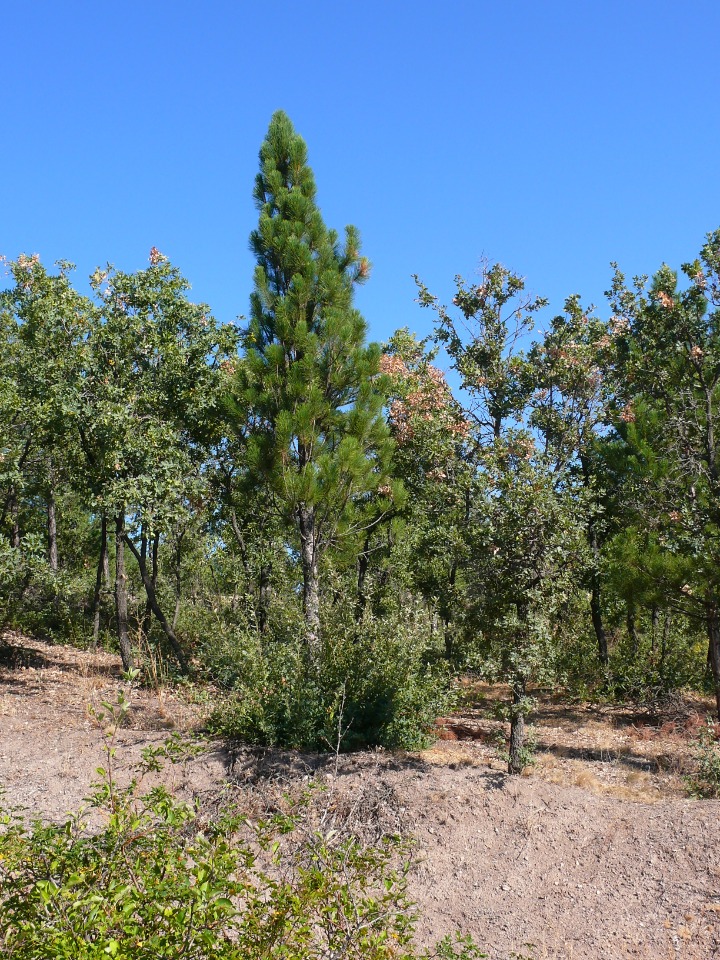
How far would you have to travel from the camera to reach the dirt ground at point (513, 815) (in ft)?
20.3

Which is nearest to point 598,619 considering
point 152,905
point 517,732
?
point 517,732

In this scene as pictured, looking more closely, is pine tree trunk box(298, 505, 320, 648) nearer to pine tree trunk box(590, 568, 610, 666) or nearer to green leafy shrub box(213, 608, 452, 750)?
green leafy shrub box(213, 608, 452, 750)

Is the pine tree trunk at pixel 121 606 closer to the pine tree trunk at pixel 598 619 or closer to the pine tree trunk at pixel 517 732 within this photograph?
the pine tree trunk at pixel 517 732

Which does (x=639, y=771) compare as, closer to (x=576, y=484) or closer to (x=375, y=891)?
(x=576, y=484)

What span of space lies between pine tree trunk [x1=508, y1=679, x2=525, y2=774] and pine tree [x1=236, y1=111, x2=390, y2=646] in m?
3.25

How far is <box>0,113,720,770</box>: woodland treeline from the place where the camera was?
9289mm

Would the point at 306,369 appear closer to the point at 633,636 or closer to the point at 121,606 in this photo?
the point at 121,606

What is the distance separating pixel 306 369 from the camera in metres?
11.6

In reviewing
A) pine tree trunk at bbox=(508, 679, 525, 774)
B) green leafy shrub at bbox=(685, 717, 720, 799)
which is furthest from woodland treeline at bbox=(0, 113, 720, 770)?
green leafy shrub at bbox=(685, 717, 720, 799)

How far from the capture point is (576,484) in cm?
913

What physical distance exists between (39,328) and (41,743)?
667 cm

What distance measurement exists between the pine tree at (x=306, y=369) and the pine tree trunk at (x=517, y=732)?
3246 mm

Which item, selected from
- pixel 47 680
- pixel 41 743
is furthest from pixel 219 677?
pixel 47 680

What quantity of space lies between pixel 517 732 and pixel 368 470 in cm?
449
